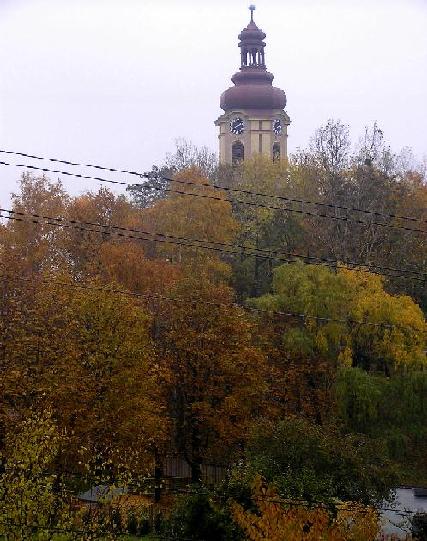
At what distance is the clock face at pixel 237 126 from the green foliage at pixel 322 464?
5073cm

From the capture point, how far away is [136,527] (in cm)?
2855

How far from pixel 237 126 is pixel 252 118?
1.70 m

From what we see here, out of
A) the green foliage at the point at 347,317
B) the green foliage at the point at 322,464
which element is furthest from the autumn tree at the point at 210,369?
the green foliage at the point at 322,464

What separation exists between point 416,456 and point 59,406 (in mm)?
15046

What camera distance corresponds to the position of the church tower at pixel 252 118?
243ft

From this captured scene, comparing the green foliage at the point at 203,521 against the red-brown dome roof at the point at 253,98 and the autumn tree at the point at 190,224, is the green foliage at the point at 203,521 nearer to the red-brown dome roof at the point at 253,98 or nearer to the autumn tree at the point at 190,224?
the autumn tree at the point at 190,224

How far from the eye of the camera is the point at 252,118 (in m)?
74.4

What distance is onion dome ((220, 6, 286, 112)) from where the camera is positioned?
7406 centimetres

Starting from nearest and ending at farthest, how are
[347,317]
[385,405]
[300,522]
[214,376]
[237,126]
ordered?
[300,522], [214,376], [385,405], [347,317], [237,126]

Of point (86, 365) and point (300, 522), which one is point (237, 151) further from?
point (300, 522)

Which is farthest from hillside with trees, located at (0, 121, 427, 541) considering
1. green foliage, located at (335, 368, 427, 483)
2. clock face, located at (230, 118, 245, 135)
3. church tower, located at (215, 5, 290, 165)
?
clock face, located at (230, 118, 245, 135)

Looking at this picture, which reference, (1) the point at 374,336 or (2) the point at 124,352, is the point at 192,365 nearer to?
(2) the point at 124,352

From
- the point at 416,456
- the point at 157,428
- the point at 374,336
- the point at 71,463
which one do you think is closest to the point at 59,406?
the point at 71,463

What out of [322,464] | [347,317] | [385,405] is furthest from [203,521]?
[347,317]
